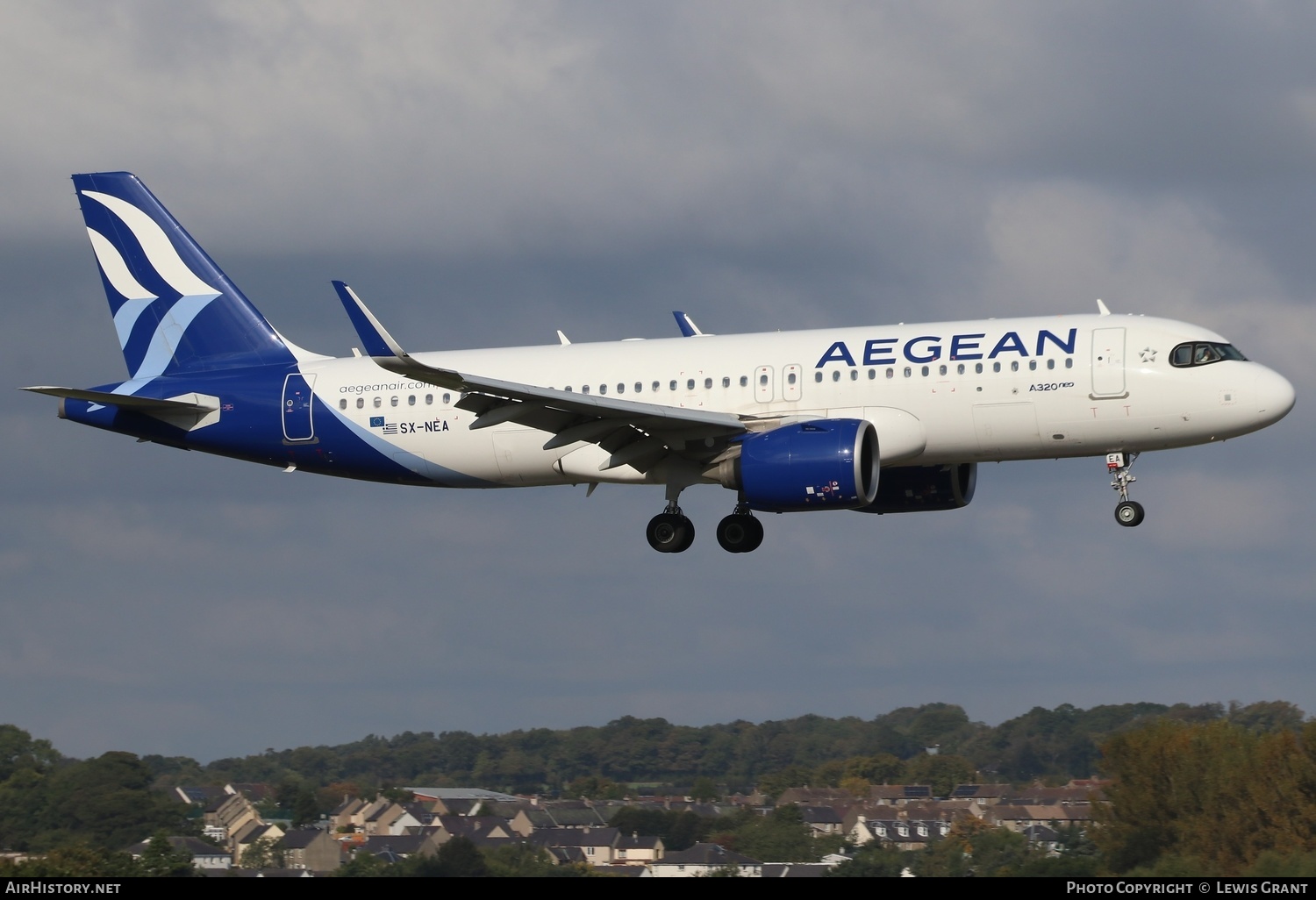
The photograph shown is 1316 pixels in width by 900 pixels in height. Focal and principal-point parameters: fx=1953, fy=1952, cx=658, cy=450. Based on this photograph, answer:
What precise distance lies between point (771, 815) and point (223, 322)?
2414 cm

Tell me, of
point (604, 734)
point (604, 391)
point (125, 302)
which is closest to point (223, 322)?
point (125, 302)

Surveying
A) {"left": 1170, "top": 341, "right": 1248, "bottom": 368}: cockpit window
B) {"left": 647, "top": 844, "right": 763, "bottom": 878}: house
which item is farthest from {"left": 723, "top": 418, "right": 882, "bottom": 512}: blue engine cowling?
{"left": 647, "top": 844, "right": 763, "bottom": 878}: house

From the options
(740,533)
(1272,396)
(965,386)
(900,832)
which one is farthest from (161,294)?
(900,832)

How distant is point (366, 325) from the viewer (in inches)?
1631

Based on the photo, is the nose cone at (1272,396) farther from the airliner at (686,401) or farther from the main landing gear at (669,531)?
the main landing gear at (669,531)

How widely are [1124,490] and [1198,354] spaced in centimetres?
371

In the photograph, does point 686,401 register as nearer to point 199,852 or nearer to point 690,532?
point 690,532

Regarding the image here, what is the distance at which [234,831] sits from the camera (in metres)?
67.1

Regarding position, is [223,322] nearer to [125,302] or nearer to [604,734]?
[125,302]

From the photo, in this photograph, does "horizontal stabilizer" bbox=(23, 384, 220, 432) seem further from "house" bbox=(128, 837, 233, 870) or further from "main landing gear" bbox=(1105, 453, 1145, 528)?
"main landing gear" bbox=(1105, 453, 1145, 528)

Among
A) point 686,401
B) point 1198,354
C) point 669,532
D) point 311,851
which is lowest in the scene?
point 311,851

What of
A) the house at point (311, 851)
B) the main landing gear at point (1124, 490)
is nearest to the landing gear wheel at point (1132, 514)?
the main landing gear at point (1124, 490)

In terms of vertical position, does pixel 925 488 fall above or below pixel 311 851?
above

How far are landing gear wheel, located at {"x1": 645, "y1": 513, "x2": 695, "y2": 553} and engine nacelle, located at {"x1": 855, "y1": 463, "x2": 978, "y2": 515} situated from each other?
460cm
